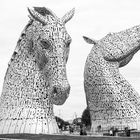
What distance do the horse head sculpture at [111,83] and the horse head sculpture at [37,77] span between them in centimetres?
556

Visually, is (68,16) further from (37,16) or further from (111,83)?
(111,83)

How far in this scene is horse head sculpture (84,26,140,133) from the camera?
1941 cm

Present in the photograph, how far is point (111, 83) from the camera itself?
1991 cm

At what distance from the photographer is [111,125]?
64.5 ft

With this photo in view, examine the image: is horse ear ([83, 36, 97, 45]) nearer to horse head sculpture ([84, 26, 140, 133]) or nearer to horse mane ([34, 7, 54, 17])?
horse head sculpture ([84, 26, 140, 133])

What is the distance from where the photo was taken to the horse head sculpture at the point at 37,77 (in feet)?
44.4

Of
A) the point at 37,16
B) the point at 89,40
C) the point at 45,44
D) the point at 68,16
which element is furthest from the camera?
the point at 89,40

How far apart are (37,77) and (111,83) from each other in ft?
20.7

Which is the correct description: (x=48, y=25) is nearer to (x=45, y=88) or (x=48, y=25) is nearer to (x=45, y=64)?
(x=45, y=64)

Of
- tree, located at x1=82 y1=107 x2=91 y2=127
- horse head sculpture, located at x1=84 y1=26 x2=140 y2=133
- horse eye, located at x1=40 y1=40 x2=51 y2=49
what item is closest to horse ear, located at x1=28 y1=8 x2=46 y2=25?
horse eye, located at x1=40 y1=40 x2=51 y2=49

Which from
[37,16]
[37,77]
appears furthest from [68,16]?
[37,77]

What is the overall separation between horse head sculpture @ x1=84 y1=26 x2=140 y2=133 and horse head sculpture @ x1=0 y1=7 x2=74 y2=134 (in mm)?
5555

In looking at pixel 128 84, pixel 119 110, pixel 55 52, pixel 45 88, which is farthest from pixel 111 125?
pixel 55 52

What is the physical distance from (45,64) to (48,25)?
1.56 metres
